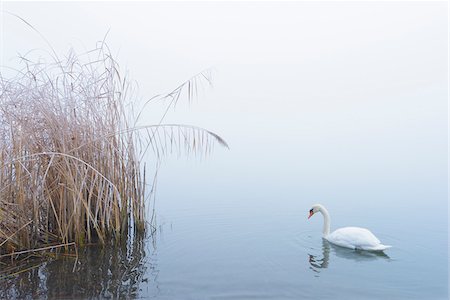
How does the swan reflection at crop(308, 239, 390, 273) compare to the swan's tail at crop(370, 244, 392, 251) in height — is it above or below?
below

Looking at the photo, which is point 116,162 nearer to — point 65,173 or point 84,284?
point 65,173

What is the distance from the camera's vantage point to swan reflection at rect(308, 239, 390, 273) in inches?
216

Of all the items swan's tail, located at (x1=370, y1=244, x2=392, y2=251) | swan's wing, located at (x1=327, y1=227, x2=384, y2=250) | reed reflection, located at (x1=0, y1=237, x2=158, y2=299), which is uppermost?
swan's wing, located at (x1=327, y1=227, x2=384, y2=250)

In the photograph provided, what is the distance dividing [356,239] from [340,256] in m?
0.34

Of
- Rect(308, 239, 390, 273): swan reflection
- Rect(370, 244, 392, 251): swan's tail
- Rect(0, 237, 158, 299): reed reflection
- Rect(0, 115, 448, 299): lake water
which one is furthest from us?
Rect(370, 244, 392, 251): swan's tail

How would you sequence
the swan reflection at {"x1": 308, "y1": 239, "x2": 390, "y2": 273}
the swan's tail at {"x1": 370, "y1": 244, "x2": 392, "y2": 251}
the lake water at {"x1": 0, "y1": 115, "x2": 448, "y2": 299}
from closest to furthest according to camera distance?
the lake water at {"x1": 0, "y1": 115, "x2": 448, "y2": 299} < the swan reflection at {"x1": 308, "y1": 239, "x2": 390, "y2": 273} < the swan's tail at {"x1": 370, "y1": 244, "x2": 392, "y2": 251}

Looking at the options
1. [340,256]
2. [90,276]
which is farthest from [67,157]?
[340,256]

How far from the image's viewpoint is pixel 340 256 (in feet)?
19.1

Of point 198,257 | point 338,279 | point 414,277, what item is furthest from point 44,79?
point 414,277

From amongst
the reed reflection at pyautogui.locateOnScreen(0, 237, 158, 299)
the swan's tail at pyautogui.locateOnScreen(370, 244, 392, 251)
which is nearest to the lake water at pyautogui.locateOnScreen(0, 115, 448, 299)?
the reed reflection at pyautogui.locateOnScreen(0, 237, 158, 299)

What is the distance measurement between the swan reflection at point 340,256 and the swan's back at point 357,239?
0.27ft

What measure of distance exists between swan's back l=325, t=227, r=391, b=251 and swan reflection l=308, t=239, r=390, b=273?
0.27 ft

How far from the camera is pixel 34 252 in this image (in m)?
5.24

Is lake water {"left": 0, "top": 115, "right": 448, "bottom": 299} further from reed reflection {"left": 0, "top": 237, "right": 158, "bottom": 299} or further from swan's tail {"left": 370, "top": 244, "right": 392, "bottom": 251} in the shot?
swan's tail {"left": 370, "top": 244, "right": 392, "bottom": 251}
